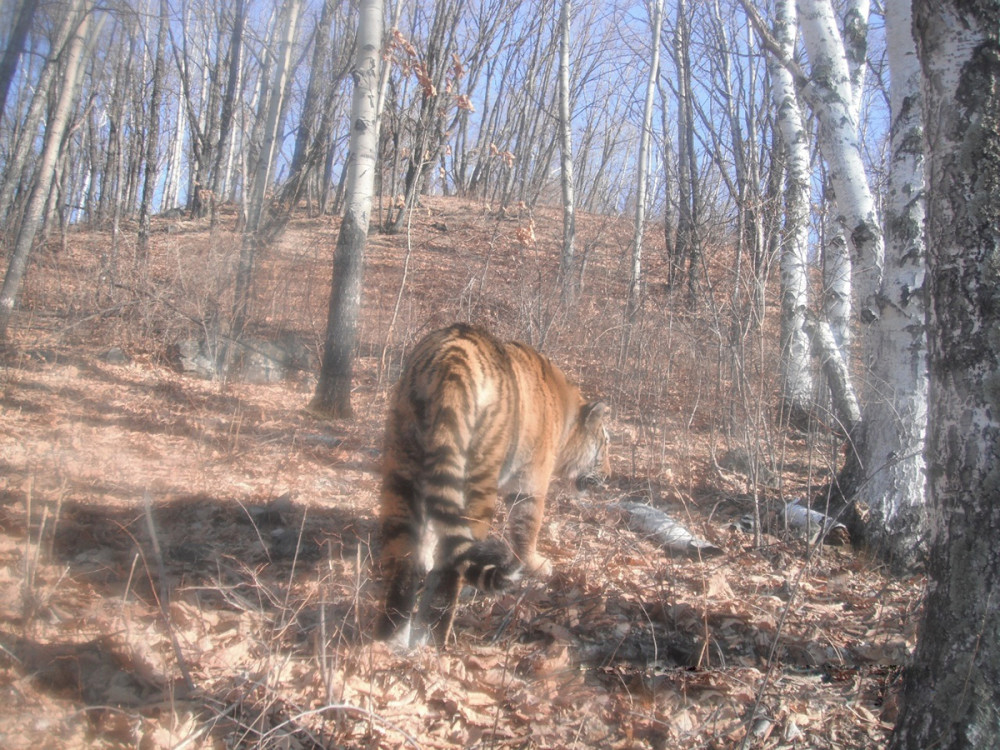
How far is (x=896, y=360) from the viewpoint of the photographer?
15.5 feet

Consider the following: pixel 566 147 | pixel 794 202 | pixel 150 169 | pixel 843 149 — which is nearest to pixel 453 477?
pixel 843 149

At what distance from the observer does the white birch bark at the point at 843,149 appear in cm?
525

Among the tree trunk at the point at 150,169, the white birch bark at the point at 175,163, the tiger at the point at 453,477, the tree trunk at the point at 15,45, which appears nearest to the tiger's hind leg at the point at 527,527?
the tiger at the point at 453,477

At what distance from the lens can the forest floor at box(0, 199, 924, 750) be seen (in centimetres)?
269

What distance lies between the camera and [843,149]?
5.41 metres

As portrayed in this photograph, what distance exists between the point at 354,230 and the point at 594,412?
3.68m

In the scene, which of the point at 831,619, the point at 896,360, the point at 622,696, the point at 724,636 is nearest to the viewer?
the point at 622,696

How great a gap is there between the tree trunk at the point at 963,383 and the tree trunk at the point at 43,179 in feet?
30.9

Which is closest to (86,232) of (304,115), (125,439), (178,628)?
(304,115)

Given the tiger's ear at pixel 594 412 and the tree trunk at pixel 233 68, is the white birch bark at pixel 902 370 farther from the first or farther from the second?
the tree trunk at pixel 233 68

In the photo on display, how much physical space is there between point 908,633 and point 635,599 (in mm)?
1418

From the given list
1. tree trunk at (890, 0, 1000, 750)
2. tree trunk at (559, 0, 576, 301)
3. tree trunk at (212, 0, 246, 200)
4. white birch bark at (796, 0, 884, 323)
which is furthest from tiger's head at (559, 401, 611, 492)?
tree trunk at (212, 0, 246, 200)

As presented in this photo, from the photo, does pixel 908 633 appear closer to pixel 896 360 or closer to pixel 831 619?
pixel 831 619

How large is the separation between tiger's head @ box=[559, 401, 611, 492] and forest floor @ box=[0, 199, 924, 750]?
0.29 meters
